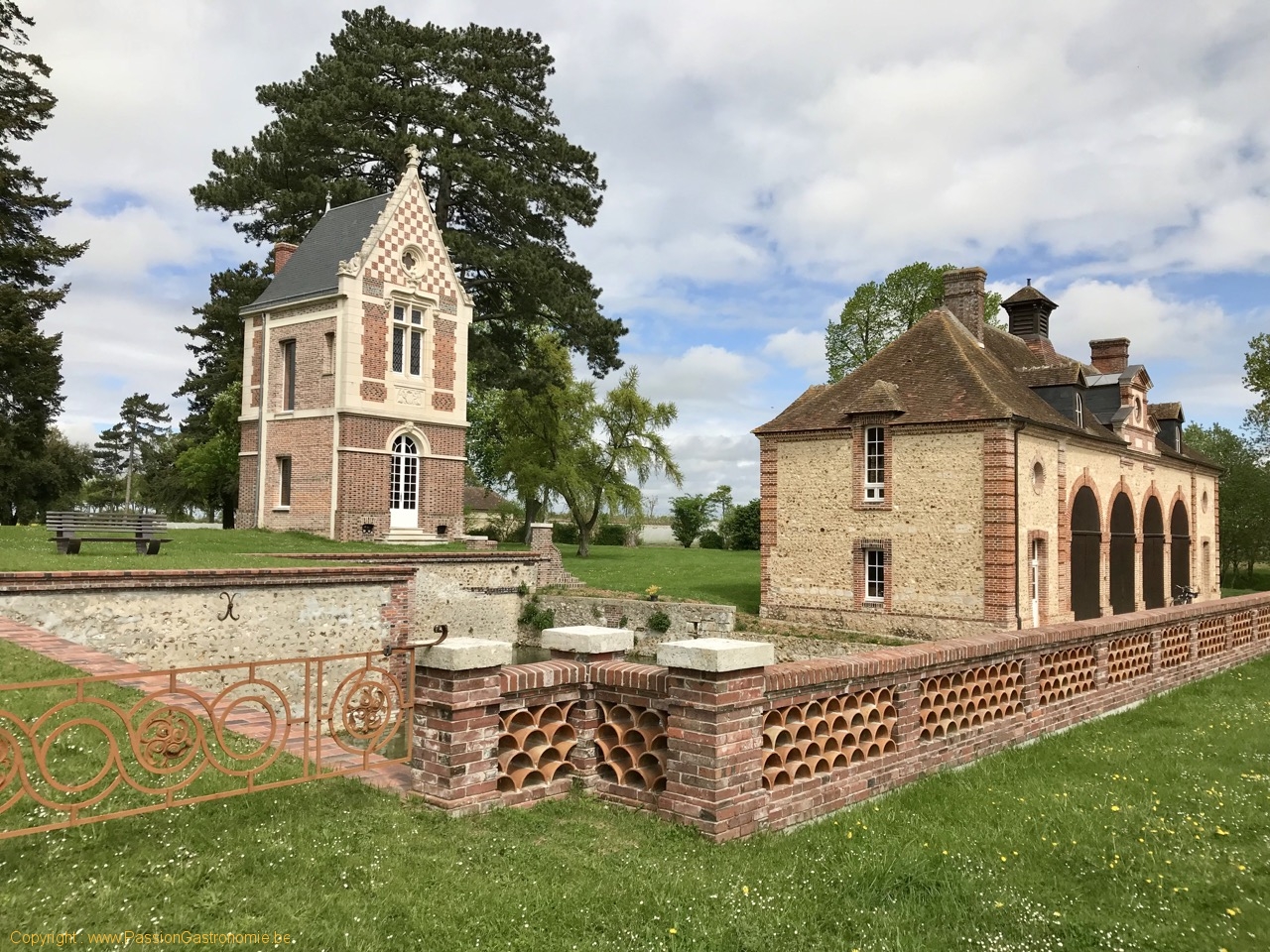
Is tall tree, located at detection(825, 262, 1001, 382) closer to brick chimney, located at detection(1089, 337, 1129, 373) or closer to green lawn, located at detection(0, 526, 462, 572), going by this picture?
brick chimney, located at detection(1089, 337, 1129, 373)

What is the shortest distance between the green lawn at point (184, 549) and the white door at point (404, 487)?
1.73m

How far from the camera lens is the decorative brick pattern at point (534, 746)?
6.23 meters

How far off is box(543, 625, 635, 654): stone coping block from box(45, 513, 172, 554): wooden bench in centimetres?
1469

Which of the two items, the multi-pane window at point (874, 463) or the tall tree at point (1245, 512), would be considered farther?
the tall tree at point (1245, 512)

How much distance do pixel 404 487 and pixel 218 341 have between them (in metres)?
18.9

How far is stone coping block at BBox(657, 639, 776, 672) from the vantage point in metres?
5.86

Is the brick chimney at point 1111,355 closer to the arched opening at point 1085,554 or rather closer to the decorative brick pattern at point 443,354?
the arched opening at point 1085,554

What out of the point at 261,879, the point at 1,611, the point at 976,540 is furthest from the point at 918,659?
the point at 976,540

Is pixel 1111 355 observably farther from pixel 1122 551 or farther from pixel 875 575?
pixel 875 575

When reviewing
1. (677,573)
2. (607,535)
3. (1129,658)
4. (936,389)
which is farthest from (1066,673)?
(607,535)

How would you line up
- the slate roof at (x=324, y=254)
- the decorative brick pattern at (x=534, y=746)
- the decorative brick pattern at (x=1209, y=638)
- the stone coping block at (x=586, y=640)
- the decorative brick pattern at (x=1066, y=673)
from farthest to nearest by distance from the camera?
the slate roof at (x=324, y=254)
the decorative brick pattern at (x=1209, y=638)
the decorative brick pattern at (x=1066, y=673)
the stone coping block at (x=586, y=640)
the decorative brick pattern at (x=534, y=746)

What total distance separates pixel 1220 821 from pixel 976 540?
16.3 meters

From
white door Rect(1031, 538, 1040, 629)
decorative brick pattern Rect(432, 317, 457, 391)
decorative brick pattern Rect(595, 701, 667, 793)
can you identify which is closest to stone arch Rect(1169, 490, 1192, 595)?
white door Rect(1031, 538, 1040, 629)

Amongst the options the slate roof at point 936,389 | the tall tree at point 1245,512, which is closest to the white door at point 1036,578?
the slate roof at point 936,389
